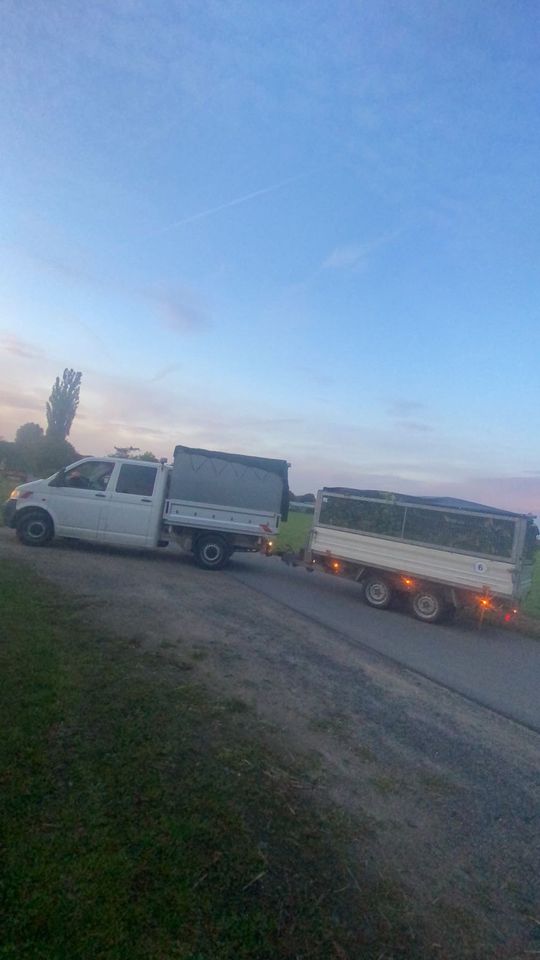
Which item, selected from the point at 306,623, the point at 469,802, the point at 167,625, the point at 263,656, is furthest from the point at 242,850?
the point at 306,623

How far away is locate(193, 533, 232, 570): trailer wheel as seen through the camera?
43.9 feet

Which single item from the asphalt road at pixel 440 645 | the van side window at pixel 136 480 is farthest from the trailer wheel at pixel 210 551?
the van side window at pixel 136 480

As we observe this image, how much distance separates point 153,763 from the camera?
12.4 feet

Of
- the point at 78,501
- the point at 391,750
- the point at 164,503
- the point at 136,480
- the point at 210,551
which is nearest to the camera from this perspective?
the point at 391,750

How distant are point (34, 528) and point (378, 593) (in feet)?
24.7

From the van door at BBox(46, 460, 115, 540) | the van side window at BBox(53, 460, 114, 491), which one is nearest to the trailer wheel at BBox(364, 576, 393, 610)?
the van door at BBox(46, 460, 115, 540)

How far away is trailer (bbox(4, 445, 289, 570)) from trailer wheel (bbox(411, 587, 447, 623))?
3777 mm

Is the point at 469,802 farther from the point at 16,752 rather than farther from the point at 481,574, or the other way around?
the point at 481,574

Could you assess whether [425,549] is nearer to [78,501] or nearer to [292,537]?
[78,501]

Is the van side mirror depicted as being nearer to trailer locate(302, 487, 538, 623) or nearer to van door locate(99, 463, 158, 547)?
van door locate(99, 463, 158, 547)

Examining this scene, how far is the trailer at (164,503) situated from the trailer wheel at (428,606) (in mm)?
3777

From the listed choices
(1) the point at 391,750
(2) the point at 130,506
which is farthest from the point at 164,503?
(1) the point at 391,750

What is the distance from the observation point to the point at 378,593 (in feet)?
38.7

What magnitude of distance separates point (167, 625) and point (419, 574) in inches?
215
